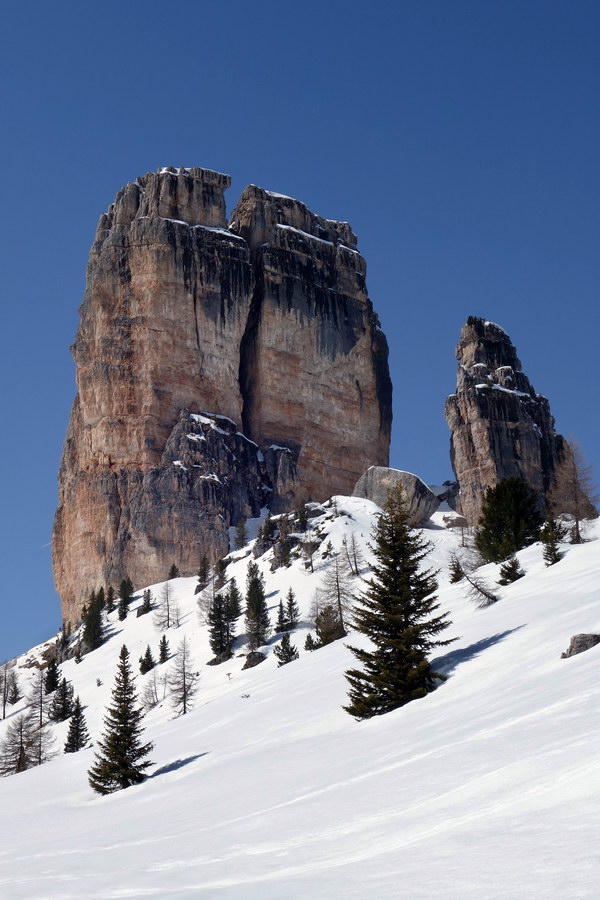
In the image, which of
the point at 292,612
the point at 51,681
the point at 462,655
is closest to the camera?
the point at 462,655

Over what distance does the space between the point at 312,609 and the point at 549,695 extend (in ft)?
171

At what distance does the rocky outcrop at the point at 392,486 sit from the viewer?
348ft

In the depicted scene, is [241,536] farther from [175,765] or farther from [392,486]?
[175,765]

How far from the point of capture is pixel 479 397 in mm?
119125

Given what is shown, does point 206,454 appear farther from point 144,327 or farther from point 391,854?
point 391,854

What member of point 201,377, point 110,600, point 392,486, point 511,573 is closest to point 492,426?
point 392,486

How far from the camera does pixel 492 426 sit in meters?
118

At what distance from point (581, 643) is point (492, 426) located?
102 metres

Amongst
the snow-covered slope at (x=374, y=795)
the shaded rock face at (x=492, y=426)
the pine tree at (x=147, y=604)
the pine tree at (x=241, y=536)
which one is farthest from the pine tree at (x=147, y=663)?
the shaded rock face at (x=492, y=426)

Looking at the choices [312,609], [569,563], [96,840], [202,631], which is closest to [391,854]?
[96,840]

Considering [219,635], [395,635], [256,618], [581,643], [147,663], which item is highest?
[256,618]

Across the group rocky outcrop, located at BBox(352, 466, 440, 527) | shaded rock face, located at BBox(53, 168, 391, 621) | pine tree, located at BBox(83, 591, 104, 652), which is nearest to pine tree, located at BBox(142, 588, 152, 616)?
pine tree, located at BBox(83, 591, 104, 652)

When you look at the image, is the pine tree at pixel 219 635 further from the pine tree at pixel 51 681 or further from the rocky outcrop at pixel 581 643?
the rocky outcrop at pixel 581 643

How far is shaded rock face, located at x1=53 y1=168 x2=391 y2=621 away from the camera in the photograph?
125 metres
